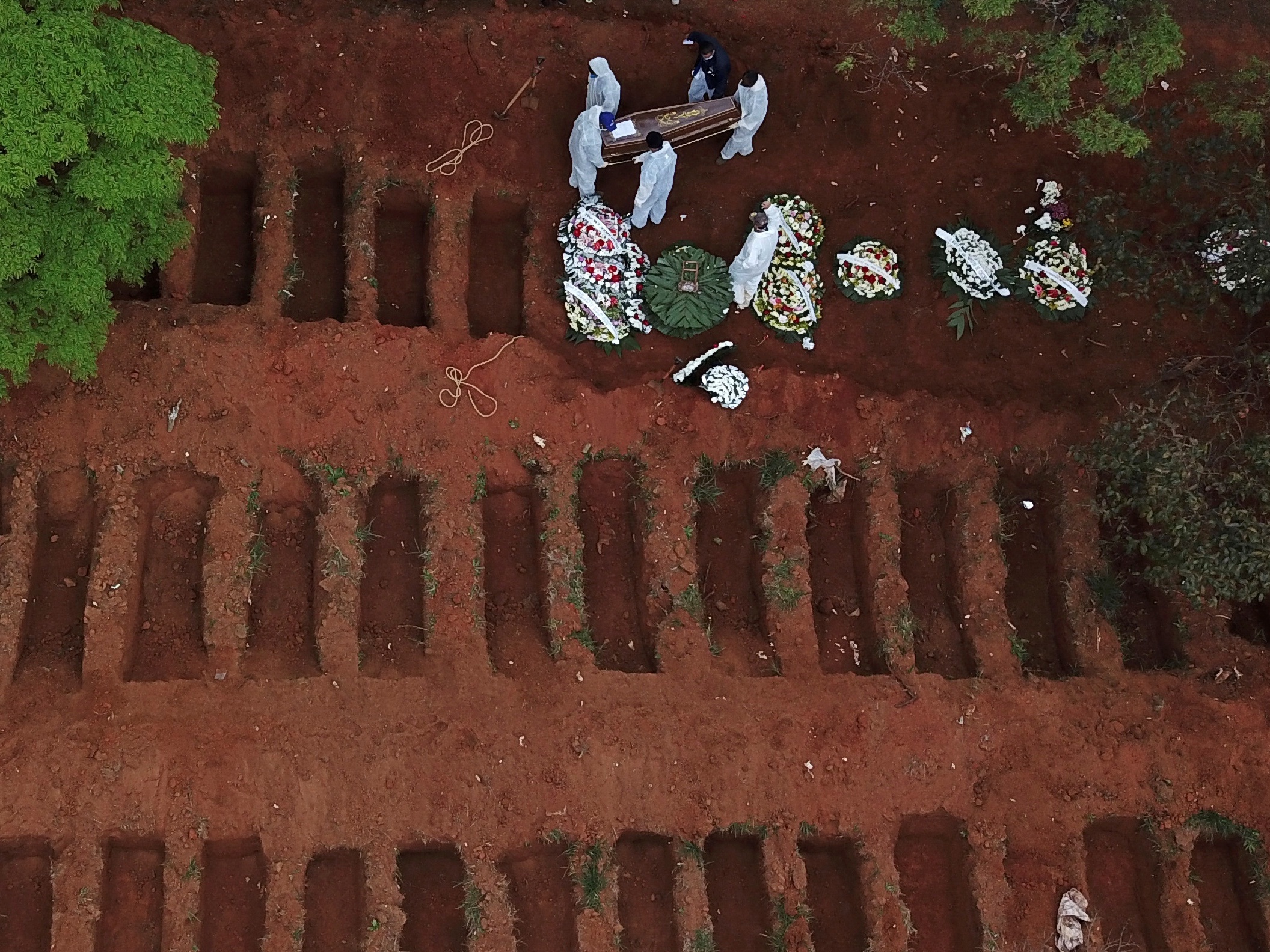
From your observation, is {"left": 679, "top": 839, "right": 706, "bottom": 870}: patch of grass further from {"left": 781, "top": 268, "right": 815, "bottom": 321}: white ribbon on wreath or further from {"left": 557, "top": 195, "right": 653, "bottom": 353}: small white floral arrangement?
{"left": 781, "top": 268, "right": 815, "bottom": 321}: white ribbon on wreath

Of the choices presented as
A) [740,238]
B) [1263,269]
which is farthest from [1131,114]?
[740,238]

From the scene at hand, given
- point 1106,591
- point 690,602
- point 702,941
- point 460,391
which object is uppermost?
point 460,391

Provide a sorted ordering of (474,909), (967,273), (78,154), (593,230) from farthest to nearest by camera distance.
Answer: (967,273) → (593,230) → (474,909) → (78,154)

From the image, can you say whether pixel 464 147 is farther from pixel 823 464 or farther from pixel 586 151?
pixel 823 464

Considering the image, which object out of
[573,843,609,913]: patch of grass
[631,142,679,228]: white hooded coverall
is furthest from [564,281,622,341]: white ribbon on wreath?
[573,843,609,913]: patch of grass

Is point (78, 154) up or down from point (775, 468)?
up

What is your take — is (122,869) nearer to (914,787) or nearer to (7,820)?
(7,820)

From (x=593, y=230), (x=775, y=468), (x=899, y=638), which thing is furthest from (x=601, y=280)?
(x=899, y=638)
